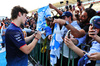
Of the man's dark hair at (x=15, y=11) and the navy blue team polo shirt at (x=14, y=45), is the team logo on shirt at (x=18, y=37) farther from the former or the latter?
the man's dark hair at (x=15, y=11)

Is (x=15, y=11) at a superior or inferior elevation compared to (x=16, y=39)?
superior

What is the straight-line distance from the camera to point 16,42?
1.76m

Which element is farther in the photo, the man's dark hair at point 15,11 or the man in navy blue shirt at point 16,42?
the man's dark hair at point 15,11

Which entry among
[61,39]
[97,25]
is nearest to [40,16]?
[61,39]

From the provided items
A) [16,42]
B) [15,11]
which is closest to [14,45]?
[16,42]

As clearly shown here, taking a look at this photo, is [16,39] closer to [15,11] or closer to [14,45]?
[14,45]

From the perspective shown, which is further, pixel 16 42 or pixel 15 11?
pixel 15 11

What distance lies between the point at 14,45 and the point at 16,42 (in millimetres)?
99

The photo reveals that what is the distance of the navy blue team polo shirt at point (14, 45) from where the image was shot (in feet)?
5.78

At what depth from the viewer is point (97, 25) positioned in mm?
1495

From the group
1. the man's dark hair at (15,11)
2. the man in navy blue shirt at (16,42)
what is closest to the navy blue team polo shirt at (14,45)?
the man in navy blue shirt at (16,42)

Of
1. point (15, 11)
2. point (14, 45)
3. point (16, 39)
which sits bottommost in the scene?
point (14, 45)

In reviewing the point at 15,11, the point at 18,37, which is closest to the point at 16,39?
the point at 18,37

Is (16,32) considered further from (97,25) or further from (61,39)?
(97,25)
